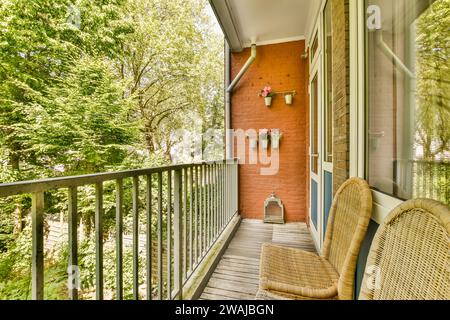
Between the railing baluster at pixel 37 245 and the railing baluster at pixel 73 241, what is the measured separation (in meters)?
0.08

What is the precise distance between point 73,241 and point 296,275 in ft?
3.69

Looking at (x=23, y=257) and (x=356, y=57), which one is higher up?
(x=356, y=57)

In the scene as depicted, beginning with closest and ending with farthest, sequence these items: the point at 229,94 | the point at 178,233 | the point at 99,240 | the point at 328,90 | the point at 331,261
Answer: the point at 99,240 → the point at 331,261 → the point at 178,233 → the point at 328,90 → the point at 229,94

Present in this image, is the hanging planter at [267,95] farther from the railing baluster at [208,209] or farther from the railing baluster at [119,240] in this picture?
the railing baluster at [119,240]

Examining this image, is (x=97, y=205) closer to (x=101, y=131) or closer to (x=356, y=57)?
(x=356, y=57)

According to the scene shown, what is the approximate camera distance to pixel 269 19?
3184mm

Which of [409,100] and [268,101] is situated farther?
[268,101]

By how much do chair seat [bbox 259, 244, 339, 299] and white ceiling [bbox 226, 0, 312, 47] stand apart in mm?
2966

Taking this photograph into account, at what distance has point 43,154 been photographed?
653cm

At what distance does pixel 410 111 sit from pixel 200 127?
8391 mm

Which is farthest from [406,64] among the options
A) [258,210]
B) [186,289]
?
[258,210]

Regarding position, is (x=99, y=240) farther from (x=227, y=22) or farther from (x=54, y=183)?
(x=227, y=22)

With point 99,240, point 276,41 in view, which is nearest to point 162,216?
point 99,240

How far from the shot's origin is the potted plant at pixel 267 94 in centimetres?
371
